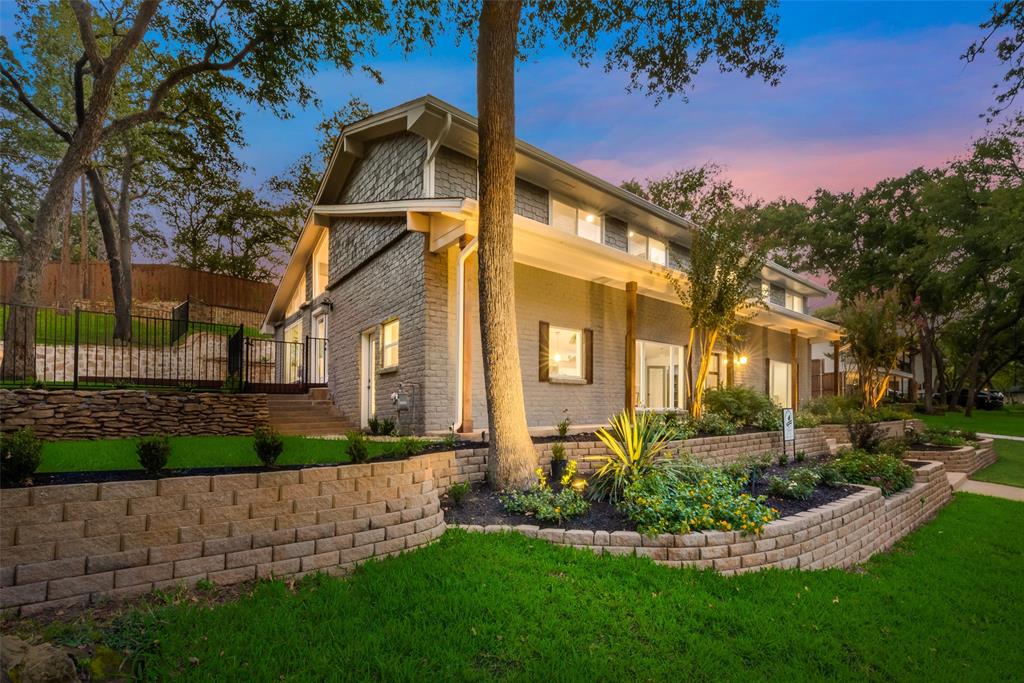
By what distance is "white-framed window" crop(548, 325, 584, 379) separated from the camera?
403 inches

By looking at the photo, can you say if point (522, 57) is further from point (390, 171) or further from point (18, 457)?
point (18, 457)

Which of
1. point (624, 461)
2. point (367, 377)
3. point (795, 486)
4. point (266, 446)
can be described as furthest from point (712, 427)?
point (266, 446)

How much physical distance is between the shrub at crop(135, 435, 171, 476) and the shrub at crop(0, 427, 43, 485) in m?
0.50

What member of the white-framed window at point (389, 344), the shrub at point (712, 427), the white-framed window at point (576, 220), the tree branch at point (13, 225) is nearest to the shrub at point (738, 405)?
the shrub at point (712, 427)

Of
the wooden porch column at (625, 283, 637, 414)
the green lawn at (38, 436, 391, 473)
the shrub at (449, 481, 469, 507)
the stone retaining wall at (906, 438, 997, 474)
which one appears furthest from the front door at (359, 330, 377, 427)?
the stone retaining wall at (906, 438, 997, 474)

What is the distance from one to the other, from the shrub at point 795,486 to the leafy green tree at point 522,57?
10.0 feet

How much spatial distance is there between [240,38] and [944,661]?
42.3 feet

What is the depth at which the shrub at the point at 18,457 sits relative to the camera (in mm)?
2887

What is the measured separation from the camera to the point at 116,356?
40.4 ft

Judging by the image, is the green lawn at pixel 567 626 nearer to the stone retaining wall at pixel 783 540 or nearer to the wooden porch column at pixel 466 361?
the stone retaining wall at pixel 783 540

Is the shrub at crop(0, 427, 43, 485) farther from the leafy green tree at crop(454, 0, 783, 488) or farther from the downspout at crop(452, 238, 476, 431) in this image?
the downspout at crop(452, 238, 476, 431)

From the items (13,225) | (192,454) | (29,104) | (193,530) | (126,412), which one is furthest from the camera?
(126,412)

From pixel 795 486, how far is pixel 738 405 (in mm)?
4791

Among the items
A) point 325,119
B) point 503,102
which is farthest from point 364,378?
point 325,119
